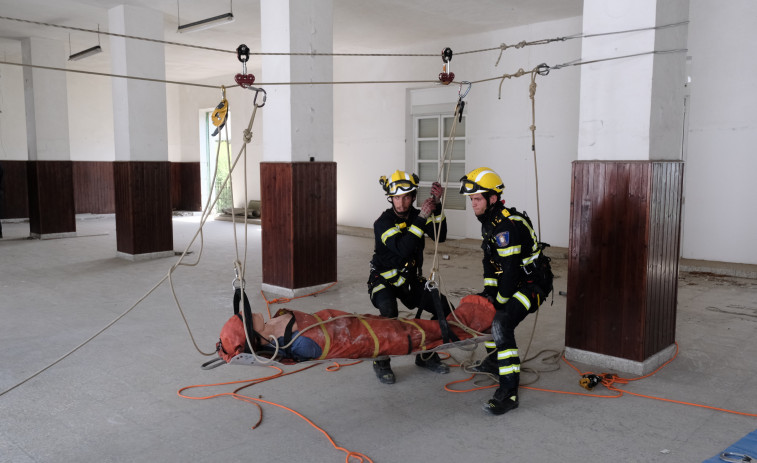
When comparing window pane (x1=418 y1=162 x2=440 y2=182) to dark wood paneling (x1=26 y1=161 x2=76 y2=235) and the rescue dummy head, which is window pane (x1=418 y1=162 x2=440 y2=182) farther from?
the rescue dummy head

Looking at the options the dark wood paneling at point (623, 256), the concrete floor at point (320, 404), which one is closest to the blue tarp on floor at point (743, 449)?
the concrete floor at point (320, 404)

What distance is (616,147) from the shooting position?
3998 millimetres

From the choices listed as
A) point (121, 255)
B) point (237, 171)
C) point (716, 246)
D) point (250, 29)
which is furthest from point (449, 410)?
point (237, 171)

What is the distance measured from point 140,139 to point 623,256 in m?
7.06

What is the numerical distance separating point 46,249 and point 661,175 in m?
9.30

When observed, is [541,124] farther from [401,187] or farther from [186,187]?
[186,187]

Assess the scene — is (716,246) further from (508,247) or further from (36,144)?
(36,144)

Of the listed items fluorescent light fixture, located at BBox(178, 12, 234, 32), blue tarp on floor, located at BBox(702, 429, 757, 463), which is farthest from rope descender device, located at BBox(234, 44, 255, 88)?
fluorescent light fixture, located at BBox(178, 12, 234, 32)

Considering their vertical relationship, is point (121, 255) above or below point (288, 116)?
below

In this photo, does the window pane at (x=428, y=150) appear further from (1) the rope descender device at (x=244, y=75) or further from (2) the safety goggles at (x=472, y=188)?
(2) the safety goggles at (x=472, y=188)

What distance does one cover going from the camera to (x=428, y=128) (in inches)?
431

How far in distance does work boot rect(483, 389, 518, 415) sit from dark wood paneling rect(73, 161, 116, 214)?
14035mm

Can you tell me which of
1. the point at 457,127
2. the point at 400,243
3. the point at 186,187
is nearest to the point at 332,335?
the point at 400,243

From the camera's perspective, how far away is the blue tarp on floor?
2793mm
